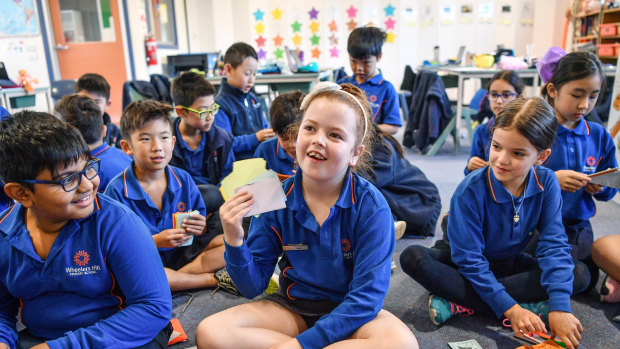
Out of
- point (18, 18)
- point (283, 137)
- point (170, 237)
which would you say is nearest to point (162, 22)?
point (18, 18)

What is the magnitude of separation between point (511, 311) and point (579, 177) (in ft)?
1.91

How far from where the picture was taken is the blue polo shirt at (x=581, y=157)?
66.6 inches

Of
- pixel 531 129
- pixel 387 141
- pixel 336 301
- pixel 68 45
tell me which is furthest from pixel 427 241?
pixel 68 45

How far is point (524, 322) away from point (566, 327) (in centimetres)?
11

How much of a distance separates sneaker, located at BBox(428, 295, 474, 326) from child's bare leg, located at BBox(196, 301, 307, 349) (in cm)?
50

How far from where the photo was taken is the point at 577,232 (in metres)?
1.69

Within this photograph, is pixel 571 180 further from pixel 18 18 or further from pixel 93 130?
pixel 18 18

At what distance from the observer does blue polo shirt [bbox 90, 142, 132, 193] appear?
1831 mm

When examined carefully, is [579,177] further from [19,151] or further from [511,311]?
Result: [19,151]

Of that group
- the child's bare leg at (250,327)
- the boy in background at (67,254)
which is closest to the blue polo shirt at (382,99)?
the child's bare leg at (250,327)

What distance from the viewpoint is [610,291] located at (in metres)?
1.54

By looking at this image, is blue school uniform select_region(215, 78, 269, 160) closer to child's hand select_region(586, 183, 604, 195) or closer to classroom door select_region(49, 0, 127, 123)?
child's hand select_region(586, 183, 604, 195)

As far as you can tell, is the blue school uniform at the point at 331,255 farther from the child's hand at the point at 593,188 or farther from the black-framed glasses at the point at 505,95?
the black-framed glasses at the point at 505,95

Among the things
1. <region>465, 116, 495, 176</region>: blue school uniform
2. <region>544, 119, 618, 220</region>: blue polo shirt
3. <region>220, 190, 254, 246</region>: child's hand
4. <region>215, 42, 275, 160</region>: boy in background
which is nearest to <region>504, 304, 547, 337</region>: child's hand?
<region>544, 119, 618, 220</region>: blue polo shirt
